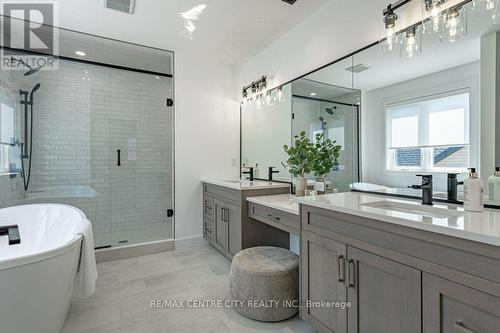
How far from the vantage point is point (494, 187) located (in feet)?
4.33

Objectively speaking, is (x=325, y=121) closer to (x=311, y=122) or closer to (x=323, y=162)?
(x=311, y=122)

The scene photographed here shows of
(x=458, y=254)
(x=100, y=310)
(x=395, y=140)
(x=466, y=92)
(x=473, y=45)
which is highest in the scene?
(x=473, y=45)

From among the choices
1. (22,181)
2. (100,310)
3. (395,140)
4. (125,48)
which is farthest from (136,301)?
(125,48)

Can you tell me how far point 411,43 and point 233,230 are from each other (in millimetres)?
2199

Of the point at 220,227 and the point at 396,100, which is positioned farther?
the point at 220,227

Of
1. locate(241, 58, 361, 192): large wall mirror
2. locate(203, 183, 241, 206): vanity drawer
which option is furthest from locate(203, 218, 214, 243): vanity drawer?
locate(241, 58, 361, 192): large wall mirror

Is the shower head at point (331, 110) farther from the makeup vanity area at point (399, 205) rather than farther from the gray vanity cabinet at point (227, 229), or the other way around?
the gray vanity cabinet at point (227, 229)

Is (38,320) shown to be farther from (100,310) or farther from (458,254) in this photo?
(458,254)

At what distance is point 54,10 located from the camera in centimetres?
248

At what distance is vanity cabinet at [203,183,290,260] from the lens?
8.32 feet

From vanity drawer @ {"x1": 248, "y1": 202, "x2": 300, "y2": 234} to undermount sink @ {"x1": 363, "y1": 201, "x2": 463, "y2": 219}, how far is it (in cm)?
57

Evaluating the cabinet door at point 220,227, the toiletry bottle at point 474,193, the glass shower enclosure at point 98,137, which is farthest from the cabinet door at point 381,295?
the glass shower enclosure at point 98,137

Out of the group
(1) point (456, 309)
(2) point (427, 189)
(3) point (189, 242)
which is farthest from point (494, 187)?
(3) point (189, 242)

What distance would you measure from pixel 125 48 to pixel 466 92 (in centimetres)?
354
